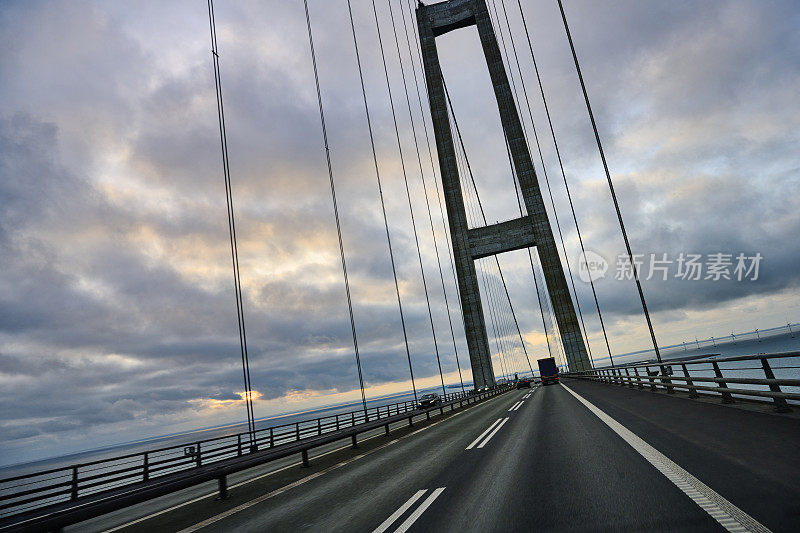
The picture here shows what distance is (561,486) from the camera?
543 cm

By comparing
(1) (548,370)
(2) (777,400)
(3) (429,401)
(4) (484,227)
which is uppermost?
(4) (484,227)

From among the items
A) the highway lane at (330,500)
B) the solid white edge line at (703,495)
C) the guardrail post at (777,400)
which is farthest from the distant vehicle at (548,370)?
the solid white edge line at (703,495)

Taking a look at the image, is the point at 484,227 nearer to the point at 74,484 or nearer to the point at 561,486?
the point at 74,484

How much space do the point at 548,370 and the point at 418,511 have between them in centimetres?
4841

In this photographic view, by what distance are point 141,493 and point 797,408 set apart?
1166 cm

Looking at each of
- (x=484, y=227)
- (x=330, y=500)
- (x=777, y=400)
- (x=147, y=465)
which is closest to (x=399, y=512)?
(x=330, y=500)

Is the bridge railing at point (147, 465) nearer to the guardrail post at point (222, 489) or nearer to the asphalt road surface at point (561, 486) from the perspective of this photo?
the guardrail post at point (222, 489)

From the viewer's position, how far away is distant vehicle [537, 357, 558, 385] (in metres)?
49.2

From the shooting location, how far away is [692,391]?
12781 mm

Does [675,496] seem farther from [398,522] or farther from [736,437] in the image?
[736,437]

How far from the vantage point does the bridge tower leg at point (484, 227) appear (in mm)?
50688

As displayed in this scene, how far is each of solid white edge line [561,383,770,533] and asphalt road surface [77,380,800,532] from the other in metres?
0.01

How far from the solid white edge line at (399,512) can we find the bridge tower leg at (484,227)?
4535 cm

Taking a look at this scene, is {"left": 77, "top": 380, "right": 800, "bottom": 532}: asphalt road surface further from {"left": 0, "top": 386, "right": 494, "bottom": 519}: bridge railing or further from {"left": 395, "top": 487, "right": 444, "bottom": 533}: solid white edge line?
{"left": 0, "top": 386, "right": 494, "bottom": 519}: bridge railing
